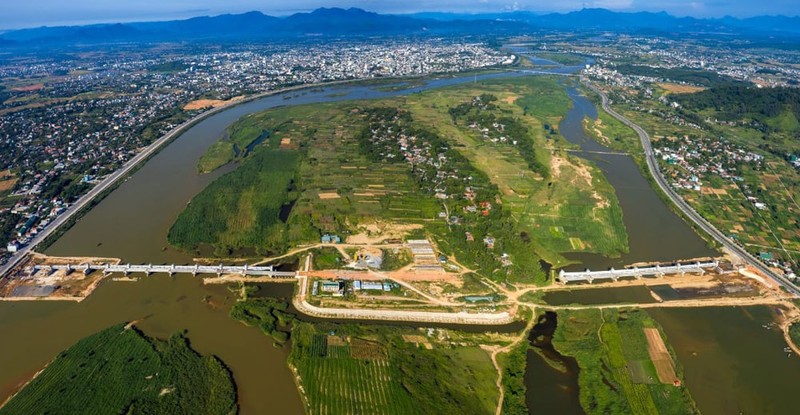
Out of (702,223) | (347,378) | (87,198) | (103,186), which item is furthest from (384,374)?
(103,186)

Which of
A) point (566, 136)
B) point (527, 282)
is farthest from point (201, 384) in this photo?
point (566, 136)

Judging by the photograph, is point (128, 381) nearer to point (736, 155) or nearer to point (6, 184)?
point (6, 184)

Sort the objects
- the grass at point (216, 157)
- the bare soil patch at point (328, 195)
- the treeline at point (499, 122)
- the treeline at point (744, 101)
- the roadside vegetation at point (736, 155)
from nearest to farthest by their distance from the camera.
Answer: the roadside vegetation at point (736, 155) < the bare soil patch at point (328, 195) < the grass at point (216, 157) < the treeline at point (499, 122) < the treeline at point (744, 101)

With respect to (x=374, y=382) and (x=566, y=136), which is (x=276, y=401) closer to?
(x=374, y=382)

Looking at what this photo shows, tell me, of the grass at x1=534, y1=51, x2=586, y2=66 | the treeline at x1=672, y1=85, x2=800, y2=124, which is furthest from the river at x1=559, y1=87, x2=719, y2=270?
the grass at x1=534, y1=51, x2=586, y2=66

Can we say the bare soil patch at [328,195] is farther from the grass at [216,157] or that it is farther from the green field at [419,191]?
the grass at [216,157]

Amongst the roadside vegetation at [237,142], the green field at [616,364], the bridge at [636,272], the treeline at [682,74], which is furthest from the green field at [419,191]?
the treeline at [682,74]
